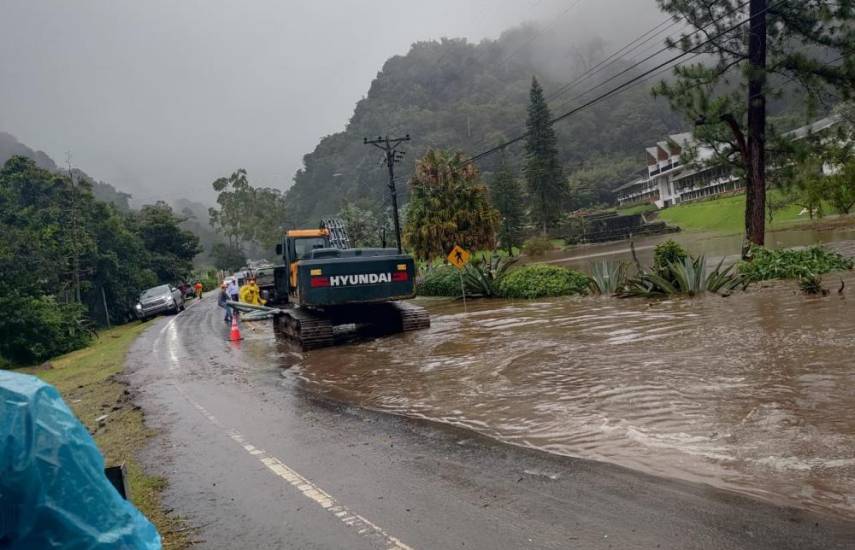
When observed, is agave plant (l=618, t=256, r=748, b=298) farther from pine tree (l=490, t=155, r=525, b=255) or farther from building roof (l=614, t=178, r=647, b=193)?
building roof (l=614, t=178, r=647, b=193)

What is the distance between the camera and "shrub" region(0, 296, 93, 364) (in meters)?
22.4

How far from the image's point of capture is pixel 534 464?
5.58 metres

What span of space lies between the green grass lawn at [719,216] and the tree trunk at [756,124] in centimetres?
3099

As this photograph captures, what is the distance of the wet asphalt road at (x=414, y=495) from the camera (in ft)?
13.3

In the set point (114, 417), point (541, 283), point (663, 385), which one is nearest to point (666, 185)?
point (541, 283)

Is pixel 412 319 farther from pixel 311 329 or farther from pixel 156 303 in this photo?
pixel 156 303

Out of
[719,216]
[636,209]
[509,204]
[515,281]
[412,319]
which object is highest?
[509,204]

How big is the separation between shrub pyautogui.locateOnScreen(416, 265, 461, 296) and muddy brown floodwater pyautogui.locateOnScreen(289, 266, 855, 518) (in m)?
11.6

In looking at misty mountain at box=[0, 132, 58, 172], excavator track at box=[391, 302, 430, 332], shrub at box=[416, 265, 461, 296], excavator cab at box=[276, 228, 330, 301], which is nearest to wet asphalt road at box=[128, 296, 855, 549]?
excavator track at box=[391, 302, 430, 332]

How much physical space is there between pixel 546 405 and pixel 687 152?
49.9 feet

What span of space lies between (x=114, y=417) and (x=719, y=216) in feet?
195

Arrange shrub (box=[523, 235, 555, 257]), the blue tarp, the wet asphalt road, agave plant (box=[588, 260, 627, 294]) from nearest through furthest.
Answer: the blue tarp → the wet asphalt road → agave plant (box=[588, 260, 627, 294]) → shrub (box=[523, 235, 555, 257])

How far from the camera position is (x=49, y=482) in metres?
2.12

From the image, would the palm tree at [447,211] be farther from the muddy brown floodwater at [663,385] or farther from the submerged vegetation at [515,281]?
the muddy brown floodwater at [663,385]
